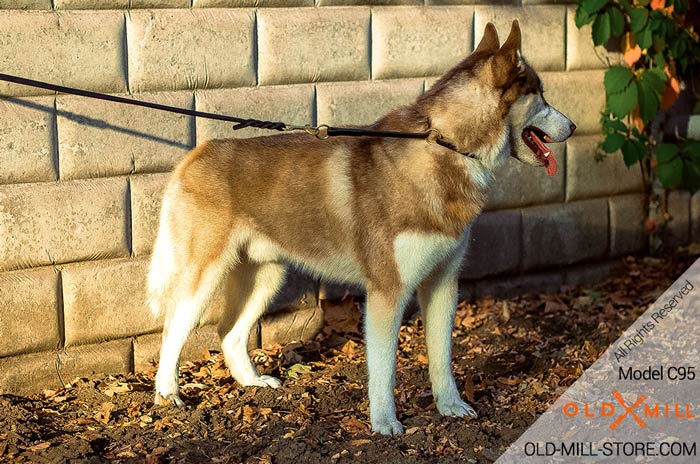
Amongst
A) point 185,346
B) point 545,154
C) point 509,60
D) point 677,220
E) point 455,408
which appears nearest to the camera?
point 509,60

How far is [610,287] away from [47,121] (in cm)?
393

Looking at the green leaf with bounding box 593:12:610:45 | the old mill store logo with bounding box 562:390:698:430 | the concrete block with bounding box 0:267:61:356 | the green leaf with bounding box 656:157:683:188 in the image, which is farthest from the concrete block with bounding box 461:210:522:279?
the concrete block with bounding box 0:267:61:356

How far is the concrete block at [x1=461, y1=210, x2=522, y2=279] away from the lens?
632 cm

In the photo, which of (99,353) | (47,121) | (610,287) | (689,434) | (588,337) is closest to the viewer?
(689,434)

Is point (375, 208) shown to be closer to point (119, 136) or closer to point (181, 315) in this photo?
point (181, 315)

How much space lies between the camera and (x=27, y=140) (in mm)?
4797

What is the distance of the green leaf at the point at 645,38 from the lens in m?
6.46

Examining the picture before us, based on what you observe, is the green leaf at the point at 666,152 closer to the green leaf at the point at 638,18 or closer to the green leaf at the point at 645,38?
the green leaf at the point at 645,38

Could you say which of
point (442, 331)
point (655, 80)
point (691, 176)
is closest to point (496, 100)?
point (442, 331)

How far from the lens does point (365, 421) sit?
4551 mm

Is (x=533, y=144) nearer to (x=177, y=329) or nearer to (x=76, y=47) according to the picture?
(x=177, y=329)

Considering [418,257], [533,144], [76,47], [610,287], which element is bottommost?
[610,287]

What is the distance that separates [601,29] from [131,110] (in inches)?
122

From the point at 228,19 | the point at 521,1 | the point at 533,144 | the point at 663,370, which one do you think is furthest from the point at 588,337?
the point at 228,19
